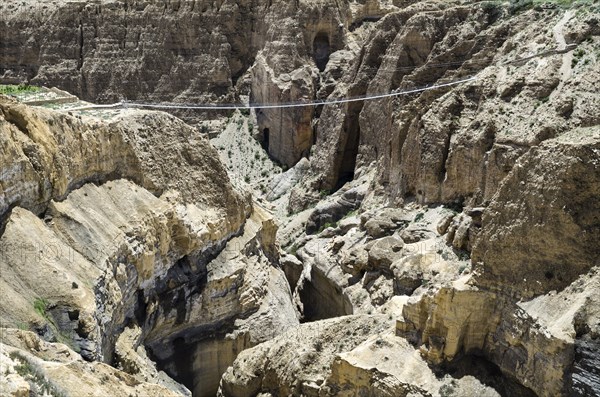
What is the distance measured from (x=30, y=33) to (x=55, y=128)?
5038cm

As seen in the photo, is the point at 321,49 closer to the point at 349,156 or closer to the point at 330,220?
the point at 349,156

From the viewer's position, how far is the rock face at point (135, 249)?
23.1 m

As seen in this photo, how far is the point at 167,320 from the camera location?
31188 millimetres

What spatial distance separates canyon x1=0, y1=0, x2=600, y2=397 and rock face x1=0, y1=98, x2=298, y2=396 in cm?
9

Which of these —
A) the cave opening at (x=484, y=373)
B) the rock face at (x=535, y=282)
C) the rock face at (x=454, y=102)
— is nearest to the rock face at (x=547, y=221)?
the rock face at (x=535, y=282)

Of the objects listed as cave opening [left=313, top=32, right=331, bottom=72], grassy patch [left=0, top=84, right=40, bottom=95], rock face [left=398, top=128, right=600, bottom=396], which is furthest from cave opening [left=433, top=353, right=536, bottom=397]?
cave opening [left=313, top=32, right=331, bottom=72]

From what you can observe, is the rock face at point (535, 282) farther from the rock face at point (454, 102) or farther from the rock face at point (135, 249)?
the rock face at point (454, 102)

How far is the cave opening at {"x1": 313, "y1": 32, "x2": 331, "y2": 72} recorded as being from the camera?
6575 centimetres

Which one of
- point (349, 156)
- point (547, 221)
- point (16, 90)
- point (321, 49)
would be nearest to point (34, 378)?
point (547, 221)

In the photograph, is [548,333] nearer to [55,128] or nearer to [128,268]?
[128,268]

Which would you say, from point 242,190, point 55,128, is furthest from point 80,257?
point 242,190

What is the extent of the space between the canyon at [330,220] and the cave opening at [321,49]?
15cm

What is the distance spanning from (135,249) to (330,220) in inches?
963

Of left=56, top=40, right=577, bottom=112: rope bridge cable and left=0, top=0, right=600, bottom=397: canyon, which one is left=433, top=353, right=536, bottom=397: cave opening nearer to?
left=0, top=0, right=600, bottom=397: canyon
